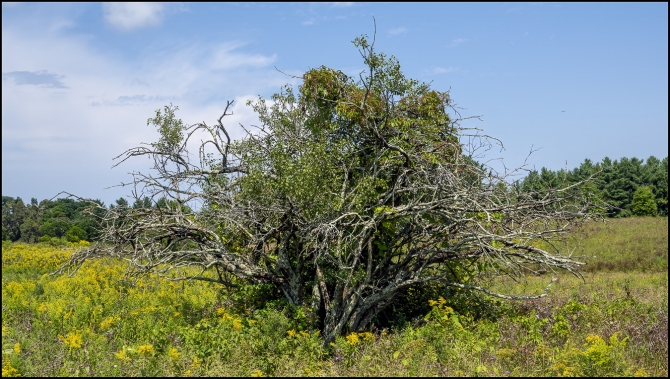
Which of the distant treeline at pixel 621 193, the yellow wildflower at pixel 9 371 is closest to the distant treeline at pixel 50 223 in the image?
the distant treeline at pixel 621 193

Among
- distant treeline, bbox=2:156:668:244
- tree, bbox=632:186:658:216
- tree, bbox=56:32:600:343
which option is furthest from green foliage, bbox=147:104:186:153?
tree, bbox=632:186:658:216

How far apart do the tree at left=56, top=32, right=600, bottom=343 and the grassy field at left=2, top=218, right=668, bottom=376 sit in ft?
2.25

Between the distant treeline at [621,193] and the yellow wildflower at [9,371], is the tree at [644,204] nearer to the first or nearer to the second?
the distant treeline at [621,193]

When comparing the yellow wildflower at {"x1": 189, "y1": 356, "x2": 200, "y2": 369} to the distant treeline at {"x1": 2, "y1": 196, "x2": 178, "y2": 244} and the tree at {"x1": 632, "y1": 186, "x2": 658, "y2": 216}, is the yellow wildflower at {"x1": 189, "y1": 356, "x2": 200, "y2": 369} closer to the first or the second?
the distant treeline at {"x1": 2, "y1": 196, "x2": 178, "y2": 244}

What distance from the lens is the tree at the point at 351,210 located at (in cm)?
826

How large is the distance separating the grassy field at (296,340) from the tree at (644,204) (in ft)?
147

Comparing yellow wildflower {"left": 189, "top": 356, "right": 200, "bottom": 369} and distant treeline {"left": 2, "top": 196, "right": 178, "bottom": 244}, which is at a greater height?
distant treeline {"left": 2, "top": 196, "right": 178, "bottom": 244}

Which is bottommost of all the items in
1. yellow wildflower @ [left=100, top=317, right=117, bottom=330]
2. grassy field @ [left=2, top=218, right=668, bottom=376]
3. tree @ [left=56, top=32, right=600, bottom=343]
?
grassy field @ [left=2, top=218, right=668, bottom=376]

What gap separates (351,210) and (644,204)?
51.1 metres

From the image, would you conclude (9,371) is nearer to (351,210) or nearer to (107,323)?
(107,323)

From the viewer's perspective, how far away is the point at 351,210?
8.47 m

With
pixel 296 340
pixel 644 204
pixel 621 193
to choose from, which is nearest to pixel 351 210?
pixel 296 340

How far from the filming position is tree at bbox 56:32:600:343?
27.1 ft

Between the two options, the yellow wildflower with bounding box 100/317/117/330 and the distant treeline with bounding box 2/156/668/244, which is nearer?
the yellow wildflower with bounding box 100/317/117/330
